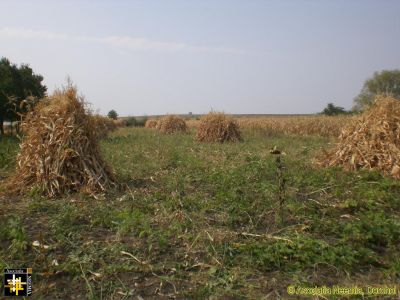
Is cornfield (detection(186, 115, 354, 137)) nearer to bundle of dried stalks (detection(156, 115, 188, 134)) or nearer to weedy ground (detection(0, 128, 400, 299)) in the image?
bundle of dried stalks (detection(156, 115, 188, 134))

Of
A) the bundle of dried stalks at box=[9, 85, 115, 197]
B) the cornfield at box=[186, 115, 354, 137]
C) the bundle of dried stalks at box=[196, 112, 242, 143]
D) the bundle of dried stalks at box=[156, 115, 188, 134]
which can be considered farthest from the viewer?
the bundle of dried stalks at box=[156, 115, 188, 134]

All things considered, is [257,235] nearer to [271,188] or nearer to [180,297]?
[180,297]

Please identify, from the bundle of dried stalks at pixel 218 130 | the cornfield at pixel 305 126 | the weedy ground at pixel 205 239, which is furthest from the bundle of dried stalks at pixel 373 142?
the cornfield at pixel 305 126

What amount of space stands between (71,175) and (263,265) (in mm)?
3913

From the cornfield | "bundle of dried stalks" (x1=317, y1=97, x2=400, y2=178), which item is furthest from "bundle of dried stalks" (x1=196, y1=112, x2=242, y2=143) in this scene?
"bundle of dried stalks" (x1=317, y1=97, x2=400, y2=178)

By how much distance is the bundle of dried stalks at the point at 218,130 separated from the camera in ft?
55.4

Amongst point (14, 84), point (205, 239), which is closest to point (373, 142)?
point (205, 239)

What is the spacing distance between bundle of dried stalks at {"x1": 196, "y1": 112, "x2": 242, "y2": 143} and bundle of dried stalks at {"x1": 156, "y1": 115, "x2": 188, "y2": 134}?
749cm

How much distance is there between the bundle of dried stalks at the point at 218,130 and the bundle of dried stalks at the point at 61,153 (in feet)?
33.5

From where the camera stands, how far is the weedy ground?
136 inches

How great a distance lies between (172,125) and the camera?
25.2 m

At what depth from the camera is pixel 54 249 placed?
4074 millimetres

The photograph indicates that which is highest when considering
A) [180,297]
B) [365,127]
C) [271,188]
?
[365,127]

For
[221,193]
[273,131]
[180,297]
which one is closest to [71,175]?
[221,193]
